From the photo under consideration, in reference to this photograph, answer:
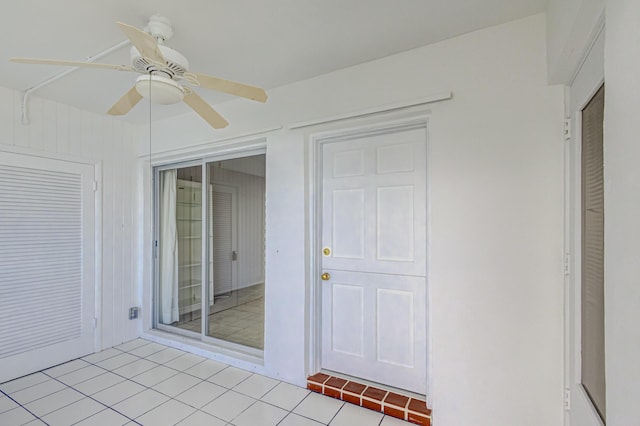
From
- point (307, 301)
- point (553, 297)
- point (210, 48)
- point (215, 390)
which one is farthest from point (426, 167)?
point (215, 390)

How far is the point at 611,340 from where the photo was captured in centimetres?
79

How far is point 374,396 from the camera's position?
219cm

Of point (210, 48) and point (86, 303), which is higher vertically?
point (210, 48)

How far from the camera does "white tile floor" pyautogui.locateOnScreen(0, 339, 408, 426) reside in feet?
6.81

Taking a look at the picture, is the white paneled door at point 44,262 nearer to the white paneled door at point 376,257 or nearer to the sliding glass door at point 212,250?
the sliding glass door at point 212,250

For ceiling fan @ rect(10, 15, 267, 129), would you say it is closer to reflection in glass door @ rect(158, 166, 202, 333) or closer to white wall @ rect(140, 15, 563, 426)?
white wall @ rect(140, 15, 563, 426)

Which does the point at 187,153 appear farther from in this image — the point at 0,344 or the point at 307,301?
the point at 0,344

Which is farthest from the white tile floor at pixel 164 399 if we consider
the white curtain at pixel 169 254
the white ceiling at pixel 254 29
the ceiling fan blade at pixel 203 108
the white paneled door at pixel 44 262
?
the white ceiling at pixel 254 29

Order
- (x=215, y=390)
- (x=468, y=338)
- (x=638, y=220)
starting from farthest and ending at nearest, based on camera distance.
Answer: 1. (x=215, y=390)
2. (x=468, y=338)
3. (x=638, y=220)

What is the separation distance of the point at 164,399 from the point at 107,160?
2.58 meters

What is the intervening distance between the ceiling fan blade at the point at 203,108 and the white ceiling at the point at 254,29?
17.7 inches

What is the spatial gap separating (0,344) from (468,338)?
3803 millimetres

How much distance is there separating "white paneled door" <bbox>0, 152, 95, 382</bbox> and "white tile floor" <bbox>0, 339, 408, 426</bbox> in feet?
0.74

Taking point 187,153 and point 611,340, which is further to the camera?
point 187,153
